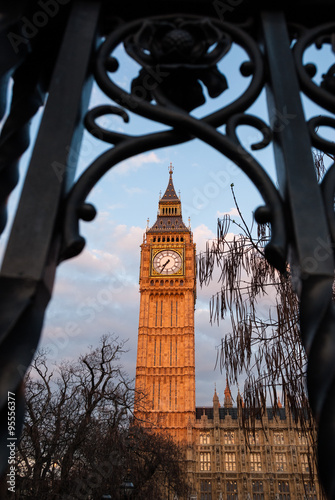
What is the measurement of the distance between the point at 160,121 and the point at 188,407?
38.2 meters

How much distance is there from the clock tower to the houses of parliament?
94 millimetres

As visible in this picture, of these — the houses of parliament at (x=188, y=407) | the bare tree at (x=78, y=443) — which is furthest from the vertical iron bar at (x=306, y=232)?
the houses of parliament at (x=188, y=407)

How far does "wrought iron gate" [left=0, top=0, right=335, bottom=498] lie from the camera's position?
0.83 metres

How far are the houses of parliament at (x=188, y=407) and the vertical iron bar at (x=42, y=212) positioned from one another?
2865 centimetres

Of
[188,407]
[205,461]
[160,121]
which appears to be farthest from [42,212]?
[188,407]

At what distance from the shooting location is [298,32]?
129 cm

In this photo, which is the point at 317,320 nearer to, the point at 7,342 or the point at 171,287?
the point at 7,342

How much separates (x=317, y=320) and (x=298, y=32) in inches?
38.9

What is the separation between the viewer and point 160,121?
44.5 inches

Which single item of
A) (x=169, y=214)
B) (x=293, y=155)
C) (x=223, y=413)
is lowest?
(x=293, y=155)

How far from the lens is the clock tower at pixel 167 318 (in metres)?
37.8

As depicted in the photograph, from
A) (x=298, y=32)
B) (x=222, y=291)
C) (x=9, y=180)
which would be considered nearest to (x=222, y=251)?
(x=222, y=291)

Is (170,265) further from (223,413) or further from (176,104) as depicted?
(176,104)

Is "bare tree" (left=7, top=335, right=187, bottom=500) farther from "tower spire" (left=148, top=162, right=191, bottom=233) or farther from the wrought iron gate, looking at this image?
"tower spire" (left=148, top=162, right=191, bottom=233)
